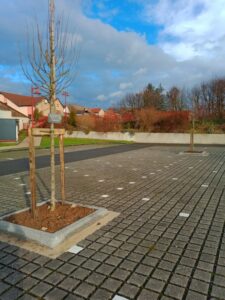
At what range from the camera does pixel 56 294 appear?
7.18 feet

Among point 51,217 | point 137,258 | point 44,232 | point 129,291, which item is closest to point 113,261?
point 137,258

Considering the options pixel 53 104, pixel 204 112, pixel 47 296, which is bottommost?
pixel 47 296

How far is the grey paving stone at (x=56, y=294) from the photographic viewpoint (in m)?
2.14

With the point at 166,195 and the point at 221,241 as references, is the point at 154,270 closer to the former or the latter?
the point at 221,241

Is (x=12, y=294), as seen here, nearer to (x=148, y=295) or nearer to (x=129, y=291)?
(x=129, y=291)

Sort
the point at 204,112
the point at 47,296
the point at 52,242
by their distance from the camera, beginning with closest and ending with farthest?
the point at 47,296 → the point at 52,242 → the point at 204,112

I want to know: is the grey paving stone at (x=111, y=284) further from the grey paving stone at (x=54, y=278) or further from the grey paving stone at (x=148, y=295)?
the grey paving stone at (x=54, y=278)

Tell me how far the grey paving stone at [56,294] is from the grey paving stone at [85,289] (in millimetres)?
119

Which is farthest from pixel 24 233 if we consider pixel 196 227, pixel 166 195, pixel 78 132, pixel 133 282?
pixel 78 132

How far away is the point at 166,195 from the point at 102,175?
3.01 metres

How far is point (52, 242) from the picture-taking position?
9.98ft

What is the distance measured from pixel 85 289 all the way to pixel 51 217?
5.45 feet

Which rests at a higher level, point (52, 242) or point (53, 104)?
point (53, 104)

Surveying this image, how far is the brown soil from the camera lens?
3465 mm
